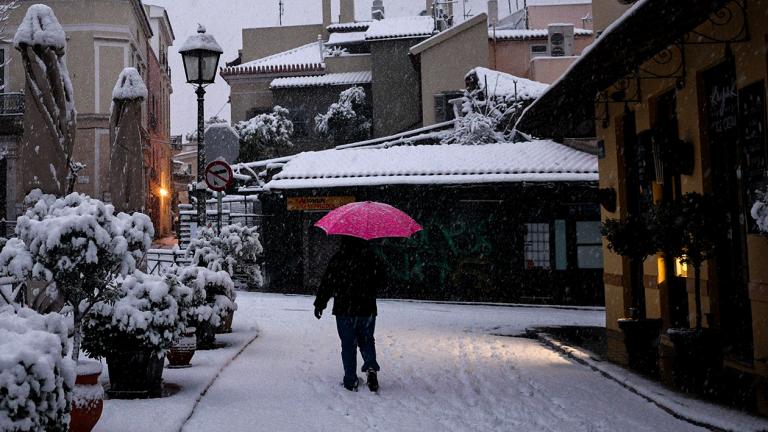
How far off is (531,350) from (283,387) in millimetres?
4597

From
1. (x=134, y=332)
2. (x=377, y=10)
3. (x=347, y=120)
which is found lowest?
(x=134, y=332)

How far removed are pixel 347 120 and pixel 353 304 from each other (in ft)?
78.0

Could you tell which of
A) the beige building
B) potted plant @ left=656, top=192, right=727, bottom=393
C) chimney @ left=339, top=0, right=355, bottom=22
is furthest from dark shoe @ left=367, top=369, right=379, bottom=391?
chimney @ left=339, top=0, right=355, bottom=22

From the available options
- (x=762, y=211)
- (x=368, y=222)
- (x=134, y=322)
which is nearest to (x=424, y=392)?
(x=368, y=222)

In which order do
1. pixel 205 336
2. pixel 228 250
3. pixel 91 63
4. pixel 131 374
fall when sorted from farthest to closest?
pixel 91 63 → pixel 228 250 → pixel 205 336 → pixel 131 374

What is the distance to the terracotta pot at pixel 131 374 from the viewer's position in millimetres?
6906

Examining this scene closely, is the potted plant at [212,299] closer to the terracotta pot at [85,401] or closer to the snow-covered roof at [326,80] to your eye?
the terracotta pot at [85,401]

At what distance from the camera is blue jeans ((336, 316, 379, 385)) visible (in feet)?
26.2

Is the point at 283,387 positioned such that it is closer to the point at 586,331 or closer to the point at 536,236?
the point at 586,331

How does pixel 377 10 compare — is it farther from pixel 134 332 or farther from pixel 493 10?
pixel 134 332

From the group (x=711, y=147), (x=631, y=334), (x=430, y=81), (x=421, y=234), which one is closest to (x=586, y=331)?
(x=631, y=334)

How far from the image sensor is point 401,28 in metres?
32.5

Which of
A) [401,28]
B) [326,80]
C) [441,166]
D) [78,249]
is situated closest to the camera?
[78,249]

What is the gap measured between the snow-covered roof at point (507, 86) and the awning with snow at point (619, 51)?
34.6ft
